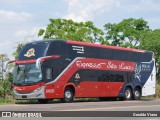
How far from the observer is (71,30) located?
217ft

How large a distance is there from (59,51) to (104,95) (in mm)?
6230

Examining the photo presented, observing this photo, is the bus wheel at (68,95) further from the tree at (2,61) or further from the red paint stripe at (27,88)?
the tree at (2,61)

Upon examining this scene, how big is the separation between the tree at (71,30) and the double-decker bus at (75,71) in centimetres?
2693

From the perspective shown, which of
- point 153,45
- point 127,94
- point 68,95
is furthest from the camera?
point 153,45

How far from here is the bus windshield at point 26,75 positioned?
27923 mm

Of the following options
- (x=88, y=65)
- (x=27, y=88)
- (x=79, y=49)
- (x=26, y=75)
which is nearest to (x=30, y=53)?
(x=26, y=75)

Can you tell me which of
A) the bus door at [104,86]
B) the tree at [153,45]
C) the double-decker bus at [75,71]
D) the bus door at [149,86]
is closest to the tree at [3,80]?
the double-decker bus at [75,71]

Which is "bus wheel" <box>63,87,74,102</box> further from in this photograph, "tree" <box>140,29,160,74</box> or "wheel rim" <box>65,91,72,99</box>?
"tree" <box>140,29,160,74</box>

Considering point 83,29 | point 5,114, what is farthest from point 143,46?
point 5,114

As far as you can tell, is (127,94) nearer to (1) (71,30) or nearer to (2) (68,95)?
(2) (68,95)

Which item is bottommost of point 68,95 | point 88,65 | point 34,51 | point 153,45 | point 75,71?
point 68,95

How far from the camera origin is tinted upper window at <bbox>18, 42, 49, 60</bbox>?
1102 inches

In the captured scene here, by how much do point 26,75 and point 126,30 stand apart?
4776cm

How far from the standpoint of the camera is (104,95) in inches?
1300
